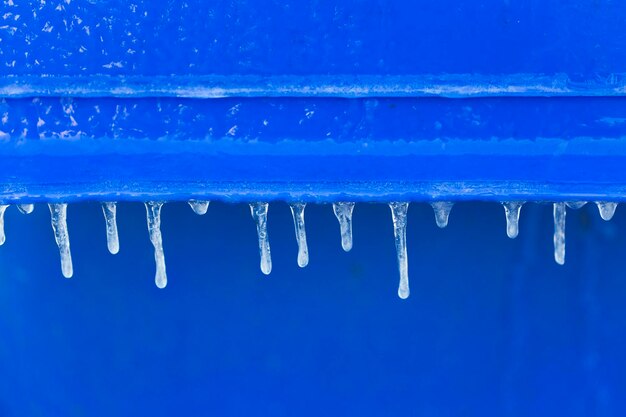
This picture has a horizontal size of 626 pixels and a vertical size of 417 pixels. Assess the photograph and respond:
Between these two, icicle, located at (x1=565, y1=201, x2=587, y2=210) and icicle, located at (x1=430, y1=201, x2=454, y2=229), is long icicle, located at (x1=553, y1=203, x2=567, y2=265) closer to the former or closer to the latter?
icicle, located at (x1=565, y1=201, x2=587, y2=210)

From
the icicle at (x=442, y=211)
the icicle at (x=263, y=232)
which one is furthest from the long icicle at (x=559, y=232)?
the icicle at (x=263, y=232)

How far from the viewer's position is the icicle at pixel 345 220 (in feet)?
3.83

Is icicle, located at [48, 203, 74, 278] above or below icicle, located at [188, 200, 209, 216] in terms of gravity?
below

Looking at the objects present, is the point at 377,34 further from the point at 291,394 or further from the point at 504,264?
the point at 291,394

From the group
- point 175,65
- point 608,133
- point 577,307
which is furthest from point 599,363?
point 175,65

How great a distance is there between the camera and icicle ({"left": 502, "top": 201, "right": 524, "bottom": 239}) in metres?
1.14

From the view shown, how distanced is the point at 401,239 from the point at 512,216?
6.2 inches

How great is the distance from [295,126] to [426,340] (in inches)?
16.0

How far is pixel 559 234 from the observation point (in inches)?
47.2

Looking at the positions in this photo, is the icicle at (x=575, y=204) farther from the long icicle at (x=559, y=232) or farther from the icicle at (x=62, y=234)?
the icicle at (x=62, y=234)

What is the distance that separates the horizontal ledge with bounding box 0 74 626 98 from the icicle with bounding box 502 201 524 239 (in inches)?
6.5

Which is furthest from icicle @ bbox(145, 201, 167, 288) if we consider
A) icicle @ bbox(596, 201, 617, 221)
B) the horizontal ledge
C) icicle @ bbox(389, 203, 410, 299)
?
icicle @ bbox(596, 201, 617, 221)

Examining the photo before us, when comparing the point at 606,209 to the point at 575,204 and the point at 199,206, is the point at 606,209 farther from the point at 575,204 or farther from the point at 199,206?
the point at 199,206

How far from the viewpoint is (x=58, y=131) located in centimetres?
111
